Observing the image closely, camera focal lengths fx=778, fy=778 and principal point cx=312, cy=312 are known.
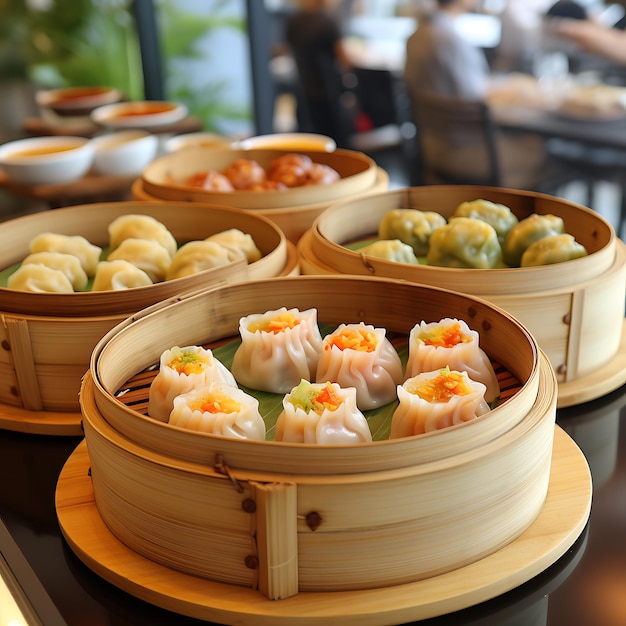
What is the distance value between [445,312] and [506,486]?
23.1 inches

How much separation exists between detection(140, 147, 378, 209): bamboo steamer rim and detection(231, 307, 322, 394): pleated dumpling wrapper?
0.90 meters

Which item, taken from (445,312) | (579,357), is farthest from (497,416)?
(579,357)

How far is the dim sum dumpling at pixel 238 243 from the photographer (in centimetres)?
235

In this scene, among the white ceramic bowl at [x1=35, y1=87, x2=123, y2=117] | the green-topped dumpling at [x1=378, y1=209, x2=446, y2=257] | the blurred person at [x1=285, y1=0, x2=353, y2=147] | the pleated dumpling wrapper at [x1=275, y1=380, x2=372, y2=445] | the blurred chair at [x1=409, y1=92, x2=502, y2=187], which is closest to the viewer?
the pleated dumpling wrapper at [x1=275, y1=380, x2=372, y2=445]

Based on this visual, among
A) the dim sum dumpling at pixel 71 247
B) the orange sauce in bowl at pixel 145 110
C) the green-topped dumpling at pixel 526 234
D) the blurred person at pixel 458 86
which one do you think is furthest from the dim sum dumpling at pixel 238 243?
the blurred person at pixel 458 86

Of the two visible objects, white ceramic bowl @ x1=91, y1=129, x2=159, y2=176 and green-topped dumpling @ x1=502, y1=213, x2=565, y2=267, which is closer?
green-topped dumpling @ x1=502, y1=213, x2=565, y2=267

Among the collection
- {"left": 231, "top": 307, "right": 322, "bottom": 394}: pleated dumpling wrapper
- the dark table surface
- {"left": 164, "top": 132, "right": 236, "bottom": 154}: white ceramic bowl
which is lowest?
the dark table surface

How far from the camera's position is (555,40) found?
4371 millimetres

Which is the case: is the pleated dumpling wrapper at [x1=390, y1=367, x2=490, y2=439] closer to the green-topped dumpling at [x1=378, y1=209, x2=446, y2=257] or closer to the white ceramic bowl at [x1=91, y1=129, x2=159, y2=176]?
the green-topped dumpling at [x1=378, y1=209, x2=446, y2=257]

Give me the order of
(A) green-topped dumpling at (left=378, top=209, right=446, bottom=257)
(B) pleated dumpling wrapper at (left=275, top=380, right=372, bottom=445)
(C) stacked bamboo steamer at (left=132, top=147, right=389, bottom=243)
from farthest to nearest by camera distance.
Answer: (C) stacked bamboo steamer at (left=132, top=147, right=389, bottom=243) → (A) green-topped dumpling at (left=378, top=209, right=446, bottom=257) → (B) pleated dumpling wrapper at (left=275, top=380, right=372, bottom=445)

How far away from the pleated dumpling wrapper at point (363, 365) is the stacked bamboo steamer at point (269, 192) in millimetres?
954

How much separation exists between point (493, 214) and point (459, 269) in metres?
0.54

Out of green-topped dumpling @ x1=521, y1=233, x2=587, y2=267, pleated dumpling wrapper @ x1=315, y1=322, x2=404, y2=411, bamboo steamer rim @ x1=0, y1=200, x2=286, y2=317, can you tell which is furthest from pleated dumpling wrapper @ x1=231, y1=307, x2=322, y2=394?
green-topped dumpling @ x1=521, y1=233, x2=587, y2=267

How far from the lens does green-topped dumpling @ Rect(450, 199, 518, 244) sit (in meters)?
2.42
